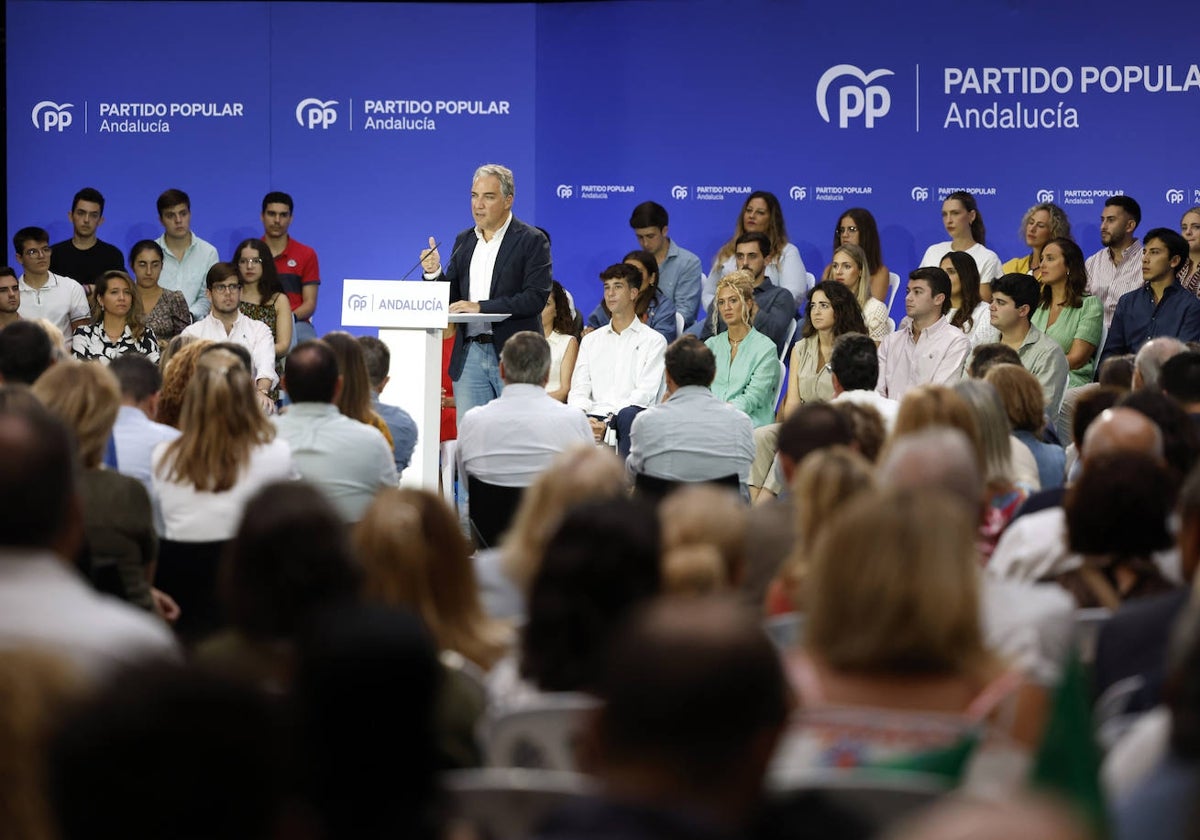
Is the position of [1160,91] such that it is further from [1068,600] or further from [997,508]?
[1068,600]

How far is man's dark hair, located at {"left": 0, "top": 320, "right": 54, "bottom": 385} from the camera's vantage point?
4.95 meters

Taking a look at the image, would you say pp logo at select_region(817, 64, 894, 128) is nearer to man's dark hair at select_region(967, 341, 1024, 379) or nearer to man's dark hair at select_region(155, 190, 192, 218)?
man's dark hair at select_region(155, 190, 192, 218)

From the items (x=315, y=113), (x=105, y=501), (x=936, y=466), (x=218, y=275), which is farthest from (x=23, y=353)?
(x=315, y=113)

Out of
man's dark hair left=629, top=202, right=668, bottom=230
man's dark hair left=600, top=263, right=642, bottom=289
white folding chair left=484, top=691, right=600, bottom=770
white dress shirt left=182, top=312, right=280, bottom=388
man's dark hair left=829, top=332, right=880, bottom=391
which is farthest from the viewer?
man's dark hair left=629, top=202, right=668, bottom=230

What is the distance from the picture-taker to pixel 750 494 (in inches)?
274

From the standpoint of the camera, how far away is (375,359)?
6152mm

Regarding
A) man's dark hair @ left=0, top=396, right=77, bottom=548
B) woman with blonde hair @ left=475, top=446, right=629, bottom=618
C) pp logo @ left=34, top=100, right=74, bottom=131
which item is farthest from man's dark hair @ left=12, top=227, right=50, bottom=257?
man's dark hair @ left=0, top=396, right=77, bottom=548

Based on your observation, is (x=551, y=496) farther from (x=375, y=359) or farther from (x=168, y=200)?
(x=168, y=200)

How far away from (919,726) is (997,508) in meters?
2.40

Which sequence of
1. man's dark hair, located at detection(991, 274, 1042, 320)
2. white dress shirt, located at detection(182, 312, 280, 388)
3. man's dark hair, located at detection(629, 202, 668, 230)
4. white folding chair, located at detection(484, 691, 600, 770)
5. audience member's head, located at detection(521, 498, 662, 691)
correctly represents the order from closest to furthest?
white folding chair, located at detection(484, 691, 600, 770)
audience member's head, located at detection(521, 498, 662, 691)
man's dark hair, located at detection(991, 274, 1042, 320)
white dress shirt, located at detection(182, 312, 280, 388)
man's dark hair, located at detection(629, 202, 668, 230)

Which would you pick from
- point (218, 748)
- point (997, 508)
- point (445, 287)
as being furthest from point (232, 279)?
point (218, 748)

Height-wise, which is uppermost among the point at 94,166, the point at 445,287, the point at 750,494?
the point at 94,166

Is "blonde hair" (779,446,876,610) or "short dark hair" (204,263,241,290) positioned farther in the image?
"short dark hair" (204,263,241,290)

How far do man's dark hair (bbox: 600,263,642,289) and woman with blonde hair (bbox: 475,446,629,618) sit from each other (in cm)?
553
